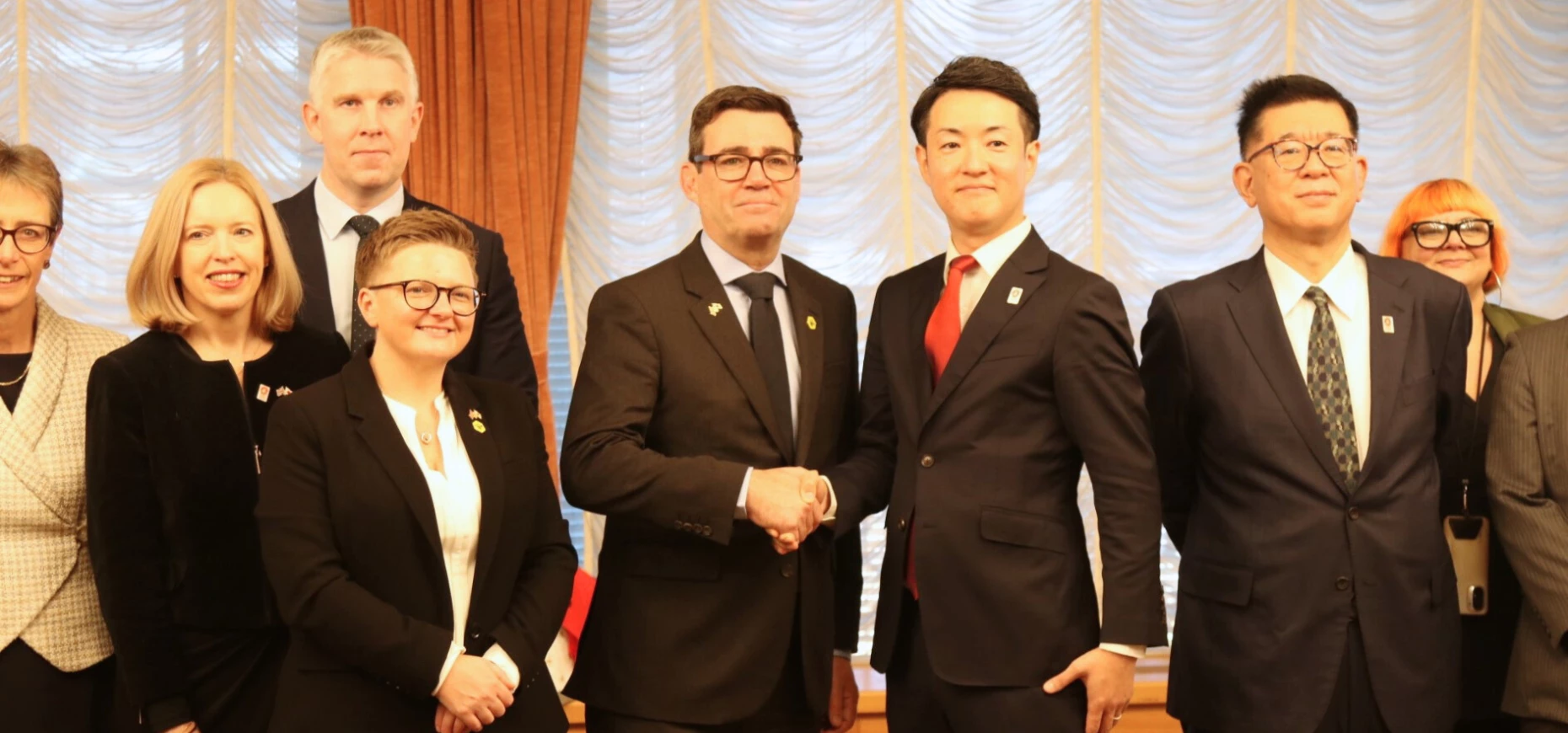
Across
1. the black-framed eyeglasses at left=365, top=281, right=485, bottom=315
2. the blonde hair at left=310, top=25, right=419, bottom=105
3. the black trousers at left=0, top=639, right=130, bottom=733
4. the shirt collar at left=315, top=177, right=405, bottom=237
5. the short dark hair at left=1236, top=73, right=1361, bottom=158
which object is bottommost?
the black trousers at left=0, top=639, right=130, bottom=733

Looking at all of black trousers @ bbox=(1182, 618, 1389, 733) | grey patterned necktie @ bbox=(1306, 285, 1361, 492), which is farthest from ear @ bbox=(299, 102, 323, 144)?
black trousers @ bbox=(1182, 618, 1389, 733)

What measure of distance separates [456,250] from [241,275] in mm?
400

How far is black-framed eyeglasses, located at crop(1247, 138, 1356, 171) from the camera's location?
268 cm

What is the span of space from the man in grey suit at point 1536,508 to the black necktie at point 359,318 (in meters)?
2.19

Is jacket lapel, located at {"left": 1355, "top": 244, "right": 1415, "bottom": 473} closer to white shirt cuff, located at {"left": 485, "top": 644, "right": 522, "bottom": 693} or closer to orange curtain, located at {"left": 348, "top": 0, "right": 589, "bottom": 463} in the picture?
white shirt cuff, located at {"left": 485, "top": 644, "right": 522, "bottom": 693}

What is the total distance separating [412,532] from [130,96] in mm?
3654

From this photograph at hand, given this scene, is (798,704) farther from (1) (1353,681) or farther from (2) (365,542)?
(1) (1353,681)

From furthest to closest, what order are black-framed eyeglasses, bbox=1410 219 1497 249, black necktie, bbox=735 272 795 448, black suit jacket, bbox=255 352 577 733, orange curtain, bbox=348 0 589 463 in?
orange curtain, bbox=348 0 589 463, black-framed eyeglasses, bbox=1410 219 1497 249, black necktie, bbox=735 272 795 448, black suit jacket, bbox=255 352 577 733

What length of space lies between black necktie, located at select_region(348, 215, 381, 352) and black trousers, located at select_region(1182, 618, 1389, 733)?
6.13 feet

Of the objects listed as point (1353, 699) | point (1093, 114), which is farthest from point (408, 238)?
point (1093, 114)

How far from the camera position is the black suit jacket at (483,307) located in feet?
9.39

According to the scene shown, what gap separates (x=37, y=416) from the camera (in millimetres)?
2566

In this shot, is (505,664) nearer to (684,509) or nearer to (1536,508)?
(684,509)

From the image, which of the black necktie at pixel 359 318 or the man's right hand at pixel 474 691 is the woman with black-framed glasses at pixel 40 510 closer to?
the black necktie at pixel 359 318
